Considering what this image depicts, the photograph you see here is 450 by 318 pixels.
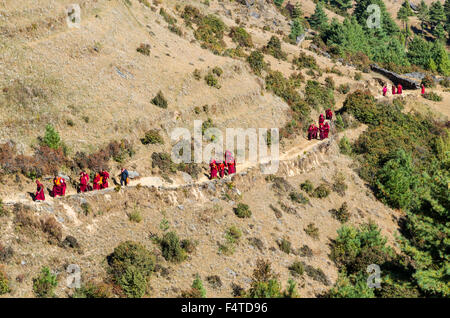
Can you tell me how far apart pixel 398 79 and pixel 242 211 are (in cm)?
4779

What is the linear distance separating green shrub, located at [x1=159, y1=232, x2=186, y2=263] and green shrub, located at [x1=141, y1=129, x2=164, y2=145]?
938 cm

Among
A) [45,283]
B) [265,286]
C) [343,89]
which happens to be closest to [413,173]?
[343,89]

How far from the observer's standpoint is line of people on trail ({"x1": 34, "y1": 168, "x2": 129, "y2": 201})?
2627cm

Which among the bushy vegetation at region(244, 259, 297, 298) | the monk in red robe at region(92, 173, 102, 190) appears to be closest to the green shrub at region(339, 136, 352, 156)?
the bushy vegetation at region(244, 259, 297, 298)

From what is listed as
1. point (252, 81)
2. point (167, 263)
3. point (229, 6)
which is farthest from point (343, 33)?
point (167, 263)

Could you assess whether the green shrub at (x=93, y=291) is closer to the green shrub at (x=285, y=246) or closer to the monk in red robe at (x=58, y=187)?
the monk in red robe at (x=58, y=187)

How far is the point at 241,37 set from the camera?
63.0 metres

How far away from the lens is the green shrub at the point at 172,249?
2658 centimetres

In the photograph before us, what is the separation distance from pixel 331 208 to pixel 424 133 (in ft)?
77.9

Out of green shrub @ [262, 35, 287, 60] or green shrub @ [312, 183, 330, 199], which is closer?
green shrub @ [312, 183, 330, 199]

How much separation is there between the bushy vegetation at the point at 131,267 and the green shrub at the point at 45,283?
2.91 m

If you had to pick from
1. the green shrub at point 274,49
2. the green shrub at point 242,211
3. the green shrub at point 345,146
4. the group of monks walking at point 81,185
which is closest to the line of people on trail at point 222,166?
the green shrub at point 242,211

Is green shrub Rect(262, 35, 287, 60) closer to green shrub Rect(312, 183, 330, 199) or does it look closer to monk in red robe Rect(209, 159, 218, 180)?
green shrub Rect(312, 183, 330, 199)

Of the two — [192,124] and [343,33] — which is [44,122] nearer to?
[192,124]
